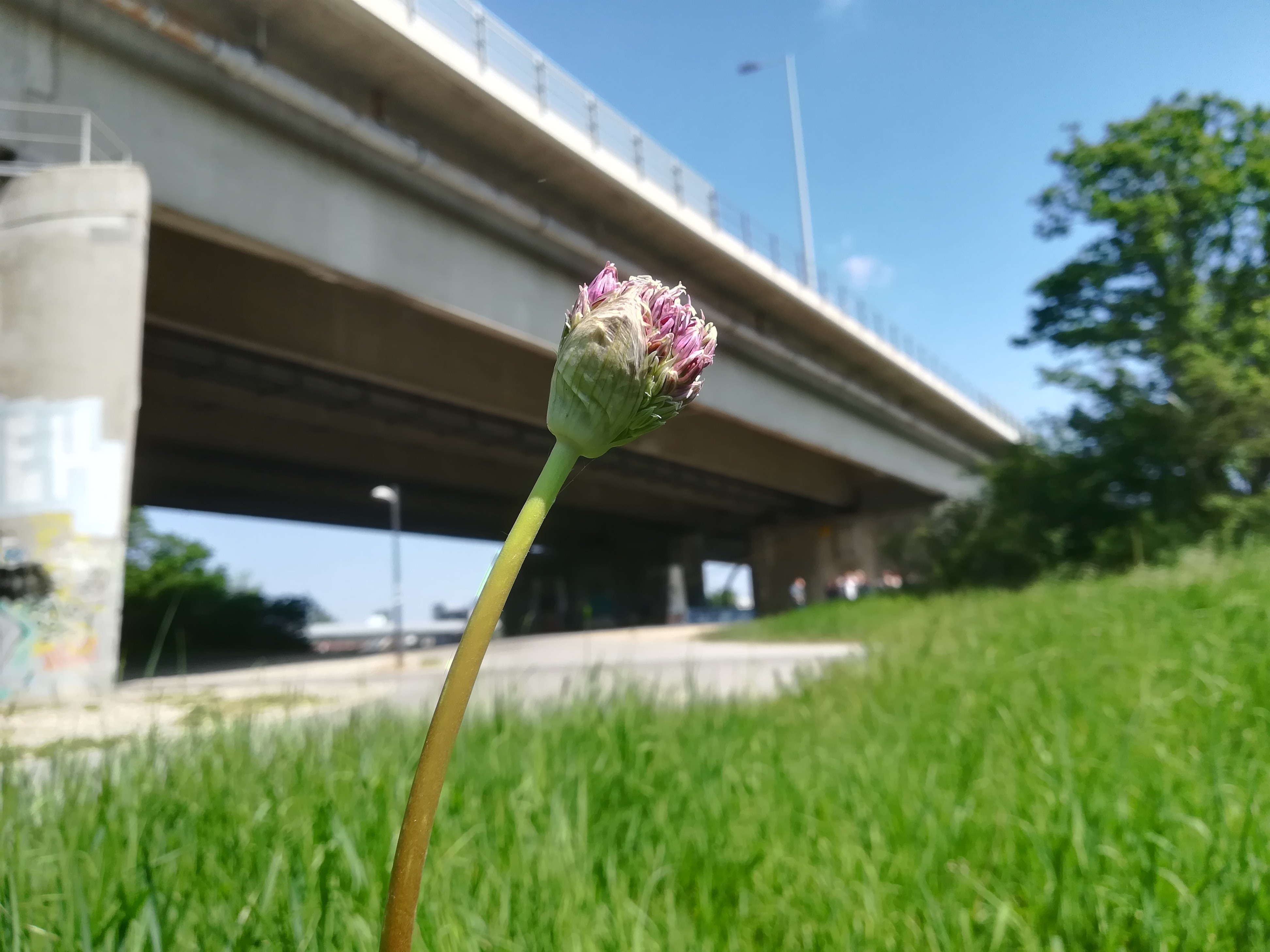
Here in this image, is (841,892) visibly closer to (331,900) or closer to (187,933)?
(331,900)

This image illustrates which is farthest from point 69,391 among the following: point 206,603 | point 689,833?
point 206,603

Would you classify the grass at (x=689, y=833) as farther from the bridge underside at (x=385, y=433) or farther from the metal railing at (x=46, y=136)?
Result: the metal railing at (x=46, y=136)

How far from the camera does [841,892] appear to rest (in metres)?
1.80

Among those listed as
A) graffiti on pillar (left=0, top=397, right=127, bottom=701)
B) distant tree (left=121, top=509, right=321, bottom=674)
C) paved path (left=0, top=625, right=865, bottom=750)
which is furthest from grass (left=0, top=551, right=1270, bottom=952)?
distant tree (left=121, top=509, right=321, bottom=674)

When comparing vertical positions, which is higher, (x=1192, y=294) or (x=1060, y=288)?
(x=1060, y=288)

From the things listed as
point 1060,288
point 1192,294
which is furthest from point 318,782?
point 1060,288

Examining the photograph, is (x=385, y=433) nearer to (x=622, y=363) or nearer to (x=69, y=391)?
(x=69, y=391)

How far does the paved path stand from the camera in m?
2.87

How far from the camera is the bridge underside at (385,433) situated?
512 inches

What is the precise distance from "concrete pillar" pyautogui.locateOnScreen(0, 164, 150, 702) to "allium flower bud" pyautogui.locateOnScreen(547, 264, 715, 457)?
7750 mm

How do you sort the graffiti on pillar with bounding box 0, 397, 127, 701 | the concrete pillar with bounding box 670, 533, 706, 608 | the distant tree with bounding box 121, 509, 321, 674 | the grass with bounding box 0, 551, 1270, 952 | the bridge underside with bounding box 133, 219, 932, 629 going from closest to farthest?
the grass with bounding box 0, 551, 1270, 952
the graffiti on pillar with bounding box 0, 397, 127, 701
the bridge underside with bounding box 133, 219, 932, 629
the distant tree with bounding box 121, 509, 321, 674
the concrete pillar with bounding box 670, 533, 706, 608

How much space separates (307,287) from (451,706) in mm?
13738

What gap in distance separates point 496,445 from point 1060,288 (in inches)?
573

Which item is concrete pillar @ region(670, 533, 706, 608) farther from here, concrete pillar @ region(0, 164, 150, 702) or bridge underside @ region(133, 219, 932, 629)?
concrete pillar @ region(0, 164, 150, 702)
